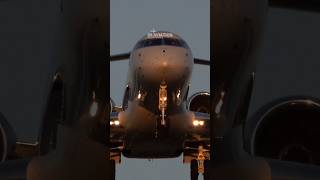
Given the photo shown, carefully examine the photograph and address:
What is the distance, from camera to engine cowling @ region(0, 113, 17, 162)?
15.3 ft

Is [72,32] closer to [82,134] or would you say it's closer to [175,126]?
[82,134]

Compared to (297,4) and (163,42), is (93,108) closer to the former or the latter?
(297,4)

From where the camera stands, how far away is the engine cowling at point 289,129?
4.24 m

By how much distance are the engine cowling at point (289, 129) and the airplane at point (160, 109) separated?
811 cm

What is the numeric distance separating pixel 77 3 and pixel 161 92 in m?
10.8

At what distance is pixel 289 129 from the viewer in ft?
14.6

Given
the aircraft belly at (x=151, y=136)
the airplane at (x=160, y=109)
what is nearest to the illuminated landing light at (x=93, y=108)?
the airplane at (x=160, y=109)

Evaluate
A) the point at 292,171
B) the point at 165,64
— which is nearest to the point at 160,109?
the point at 165,64

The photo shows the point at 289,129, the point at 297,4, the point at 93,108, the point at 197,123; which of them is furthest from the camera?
the point at 197,123

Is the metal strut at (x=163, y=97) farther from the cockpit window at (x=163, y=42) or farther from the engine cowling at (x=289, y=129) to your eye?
the engine cowling at (x=289, y=129)

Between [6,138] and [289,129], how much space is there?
2.11m

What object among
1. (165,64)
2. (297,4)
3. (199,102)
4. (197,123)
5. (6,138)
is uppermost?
(165,64)

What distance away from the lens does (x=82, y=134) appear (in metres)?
2.44

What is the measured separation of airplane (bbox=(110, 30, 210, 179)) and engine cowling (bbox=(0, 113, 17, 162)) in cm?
768
